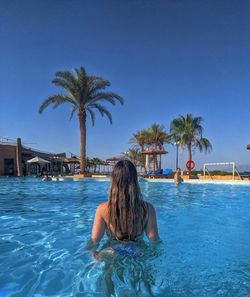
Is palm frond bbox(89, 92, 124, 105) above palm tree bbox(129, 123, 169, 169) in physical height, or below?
above

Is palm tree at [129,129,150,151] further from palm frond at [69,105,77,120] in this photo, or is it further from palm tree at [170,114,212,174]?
palm frond at [69,105,77,120]

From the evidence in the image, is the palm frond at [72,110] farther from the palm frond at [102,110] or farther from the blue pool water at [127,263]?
the blue pool water at [127,263]

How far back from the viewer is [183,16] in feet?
→ 46.8

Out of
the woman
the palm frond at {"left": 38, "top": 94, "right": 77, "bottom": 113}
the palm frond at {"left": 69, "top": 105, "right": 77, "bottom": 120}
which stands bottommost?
the woman

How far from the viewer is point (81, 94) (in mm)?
23906

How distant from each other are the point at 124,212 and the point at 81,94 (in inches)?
893

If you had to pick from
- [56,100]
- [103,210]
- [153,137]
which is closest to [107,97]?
[56,100]

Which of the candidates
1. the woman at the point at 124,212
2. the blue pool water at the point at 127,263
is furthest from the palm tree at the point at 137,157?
the woman at the point at 124,212

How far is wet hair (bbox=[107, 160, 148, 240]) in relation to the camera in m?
2.26

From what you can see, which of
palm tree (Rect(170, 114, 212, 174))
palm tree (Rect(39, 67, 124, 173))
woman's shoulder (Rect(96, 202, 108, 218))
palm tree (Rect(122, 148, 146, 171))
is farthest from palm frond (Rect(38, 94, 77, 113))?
woman's shoulder (Rect(96, 202, 108, 218))

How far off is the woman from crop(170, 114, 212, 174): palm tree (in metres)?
26.5

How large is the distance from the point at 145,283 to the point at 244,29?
16225mm

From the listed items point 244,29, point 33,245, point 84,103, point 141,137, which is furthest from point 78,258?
point 141,137

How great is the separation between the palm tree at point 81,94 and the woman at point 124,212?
71.8ft
